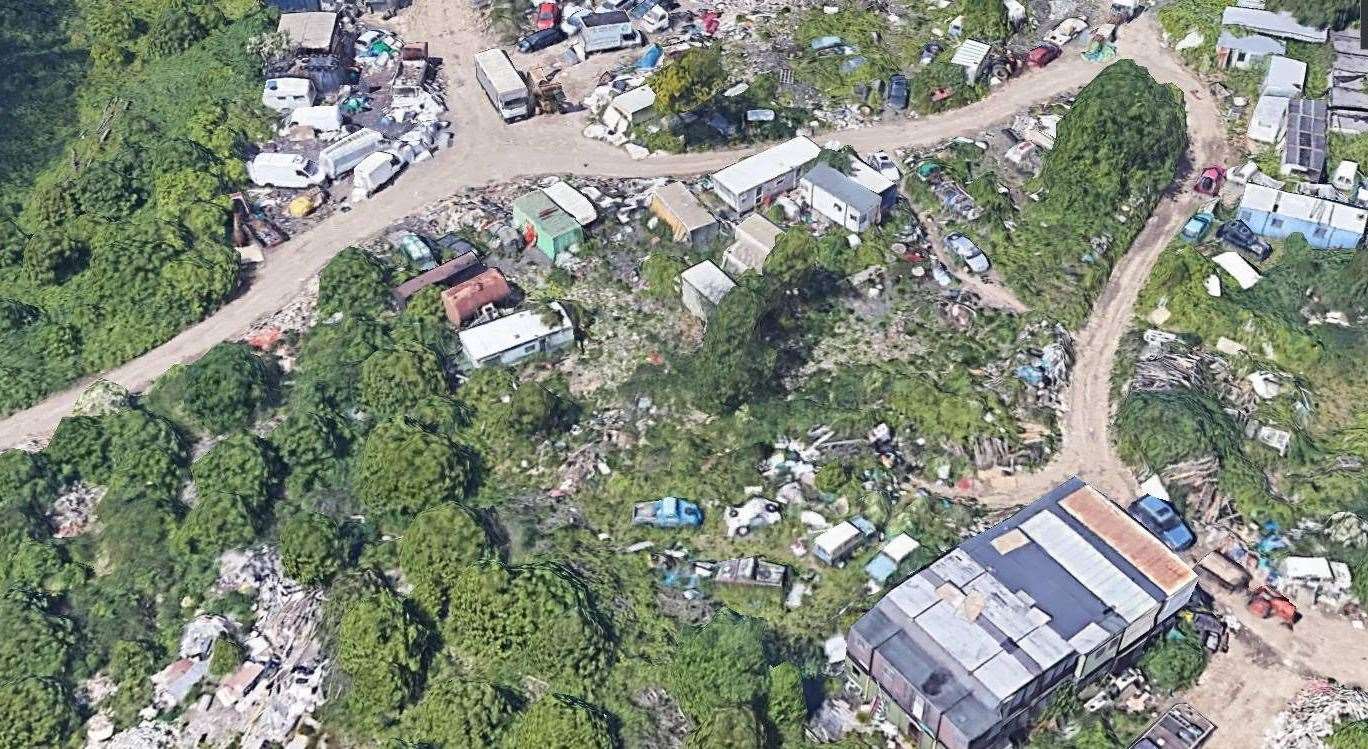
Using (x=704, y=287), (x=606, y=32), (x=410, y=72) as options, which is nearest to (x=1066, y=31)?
(x=606, y=32)

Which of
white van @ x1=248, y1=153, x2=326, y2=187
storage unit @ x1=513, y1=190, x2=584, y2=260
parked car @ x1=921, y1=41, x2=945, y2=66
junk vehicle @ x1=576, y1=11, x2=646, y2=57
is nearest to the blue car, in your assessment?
storage unit @ x1=513, y1=190, x2=584, y2=260

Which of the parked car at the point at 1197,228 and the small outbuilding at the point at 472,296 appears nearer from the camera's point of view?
the small outbuilding at the point at 472,296

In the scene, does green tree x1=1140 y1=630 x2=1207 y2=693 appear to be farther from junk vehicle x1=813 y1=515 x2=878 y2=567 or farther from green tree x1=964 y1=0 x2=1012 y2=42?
green tree x1=964 y1=0 x2=1012 y2=42

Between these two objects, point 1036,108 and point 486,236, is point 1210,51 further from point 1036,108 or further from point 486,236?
point 486,236

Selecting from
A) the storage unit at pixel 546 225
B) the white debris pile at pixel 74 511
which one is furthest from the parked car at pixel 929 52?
the white debris pile at pixel 74 511

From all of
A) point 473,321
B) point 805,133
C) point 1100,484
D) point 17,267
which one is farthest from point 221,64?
point 1100,484

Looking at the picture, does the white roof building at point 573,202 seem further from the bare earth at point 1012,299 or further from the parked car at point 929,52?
the parked car at point 929,52
